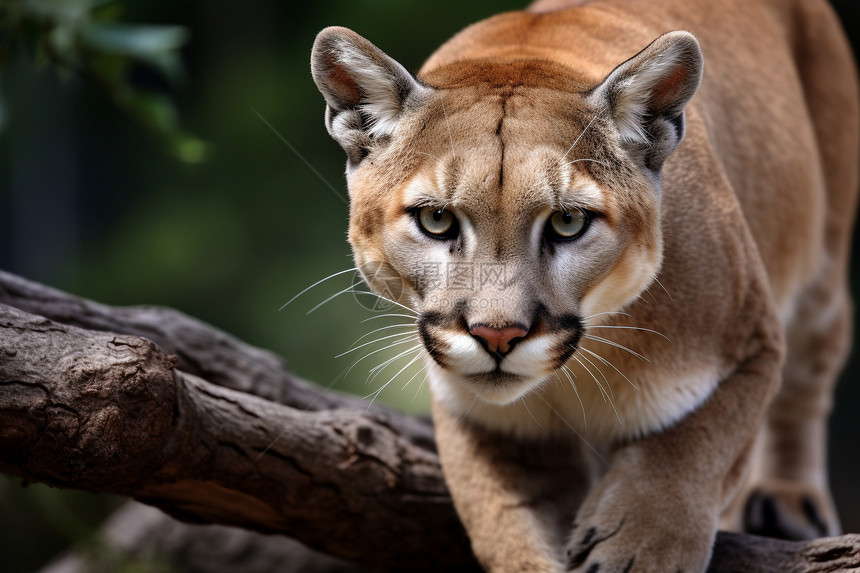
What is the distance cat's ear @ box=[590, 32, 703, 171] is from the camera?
2.79 meters

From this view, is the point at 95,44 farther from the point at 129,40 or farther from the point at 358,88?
the point at 358,88

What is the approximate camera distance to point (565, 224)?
8.95 ft

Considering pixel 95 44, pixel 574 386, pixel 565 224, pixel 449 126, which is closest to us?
pixel 565 224

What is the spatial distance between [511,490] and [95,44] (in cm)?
260

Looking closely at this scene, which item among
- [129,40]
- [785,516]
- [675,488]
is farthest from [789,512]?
[129,40]

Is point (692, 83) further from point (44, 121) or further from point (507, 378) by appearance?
point (44, 121)

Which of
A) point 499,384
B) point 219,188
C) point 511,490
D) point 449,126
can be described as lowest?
point 219,188

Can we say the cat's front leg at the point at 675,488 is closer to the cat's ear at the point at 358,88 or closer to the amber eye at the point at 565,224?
the amber eye at the point at 565,224

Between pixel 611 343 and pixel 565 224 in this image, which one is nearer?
pixel 565 224

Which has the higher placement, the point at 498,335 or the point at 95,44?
the point at 95,44

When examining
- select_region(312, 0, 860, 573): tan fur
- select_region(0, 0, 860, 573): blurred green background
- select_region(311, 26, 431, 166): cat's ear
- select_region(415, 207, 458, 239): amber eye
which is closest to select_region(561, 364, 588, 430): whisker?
select_region(312, 0, 860, 573): tan fur

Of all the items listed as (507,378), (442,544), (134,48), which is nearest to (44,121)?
(134,48)

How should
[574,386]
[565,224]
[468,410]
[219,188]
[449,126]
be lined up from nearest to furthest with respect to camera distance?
[565,224]
[449,126]
[574,386]
[468,410]
[219,188]

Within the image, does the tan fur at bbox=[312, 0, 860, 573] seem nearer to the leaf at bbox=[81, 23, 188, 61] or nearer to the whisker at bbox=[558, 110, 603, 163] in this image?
the whisker at bbox=[558, 110, 603, 163]
